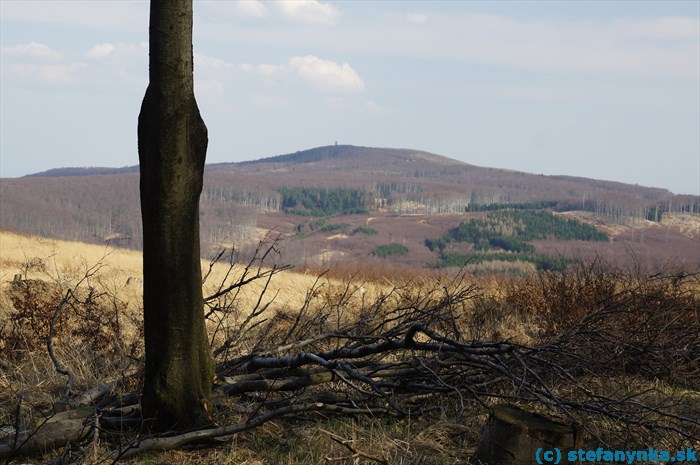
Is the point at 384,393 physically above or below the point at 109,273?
above

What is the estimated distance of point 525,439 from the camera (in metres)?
4.08

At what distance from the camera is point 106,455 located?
13.7 ft

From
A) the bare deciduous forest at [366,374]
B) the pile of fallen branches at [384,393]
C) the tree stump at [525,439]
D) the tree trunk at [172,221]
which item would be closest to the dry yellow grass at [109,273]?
the bare deciduous forest at [366,374]

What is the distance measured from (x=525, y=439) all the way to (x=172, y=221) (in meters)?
2.40

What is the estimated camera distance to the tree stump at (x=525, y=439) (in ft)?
13.4

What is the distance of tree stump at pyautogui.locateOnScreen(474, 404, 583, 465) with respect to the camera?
407 cm

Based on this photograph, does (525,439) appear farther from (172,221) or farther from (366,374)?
(172,221)

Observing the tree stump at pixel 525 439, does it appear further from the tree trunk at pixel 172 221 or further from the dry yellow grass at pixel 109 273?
the dry yellow grass at pixel 109 273

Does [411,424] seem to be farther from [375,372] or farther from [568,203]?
[568,203]

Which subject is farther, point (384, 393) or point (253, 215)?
point (253, 215)

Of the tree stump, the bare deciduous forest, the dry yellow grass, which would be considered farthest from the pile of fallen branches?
the dry yellow grass

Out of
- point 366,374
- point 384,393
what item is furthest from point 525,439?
point 366,374

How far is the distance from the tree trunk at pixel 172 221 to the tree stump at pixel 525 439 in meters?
1.79

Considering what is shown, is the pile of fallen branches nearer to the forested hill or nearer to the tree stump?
the tree stump
